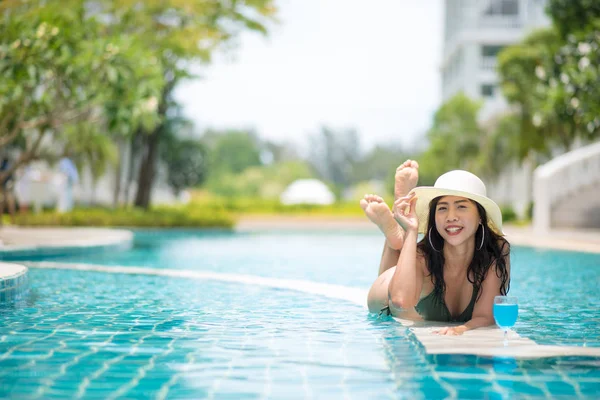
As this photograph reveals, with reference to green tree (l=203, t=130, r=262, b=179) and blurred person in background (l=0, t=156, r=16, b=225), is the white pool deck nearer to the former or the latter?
blurred person in background (l=0, t=156, r=16, b=225)

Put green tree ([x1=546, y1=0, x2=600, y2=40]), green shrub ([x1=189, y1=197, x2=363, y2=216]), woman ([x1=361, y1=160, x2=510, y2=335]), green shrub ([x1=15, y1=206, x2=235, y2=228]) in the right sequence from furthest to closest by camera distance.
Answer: green shrub ([x1=189, y1=197, x2=363, y2=216]) → green shrub ([x1=15, y1=206, x2=235, y2=228]) → green tree ([x1=546, y1=0, x2=600, y2=40]) → woman ([x1=361, y1=160, x2=510, y2=335])

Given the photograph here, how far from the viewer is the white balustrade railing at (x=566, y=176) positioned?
81.5ft

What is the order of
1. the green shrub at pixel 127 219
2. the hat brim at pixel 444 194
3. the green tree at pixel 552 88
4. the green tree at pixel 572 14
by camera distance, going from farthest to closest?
the green shrub at pixel 127 219 → the green tree at pixel 572 14 → the green tree at pixel 552 88 → the hat brim at pixel 444 194

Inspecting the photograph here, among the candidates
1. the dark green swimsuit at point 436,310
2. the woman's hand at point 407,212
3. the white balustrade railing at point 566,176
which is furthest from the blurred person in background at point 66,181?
the woman's hand at point 407,212

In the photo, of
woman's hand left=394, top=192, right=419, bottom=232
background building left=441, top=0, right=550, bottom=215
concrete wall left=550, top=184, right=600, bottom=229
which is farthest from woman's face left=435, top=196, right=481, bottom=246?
background building left=441, top=0, right=550, bottom=215

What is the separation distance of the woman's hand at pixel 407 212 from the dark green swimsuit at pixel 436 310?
948 mm

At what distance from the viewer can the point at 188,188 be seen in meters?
62.0

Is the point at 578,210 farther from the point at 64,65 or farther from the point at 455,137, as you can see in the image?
the point at 455,137

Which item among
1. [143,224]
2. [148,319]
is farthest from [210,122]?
[148,319]

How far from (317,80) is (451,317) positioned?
10015 cm

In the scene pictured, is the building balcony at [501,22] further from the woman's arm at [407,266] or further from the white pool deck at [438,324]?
the woman's arm at [407,266]

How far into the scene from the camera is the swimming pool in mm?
4672

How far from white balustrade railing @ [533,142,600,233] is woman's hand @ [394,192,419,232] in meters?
19.9

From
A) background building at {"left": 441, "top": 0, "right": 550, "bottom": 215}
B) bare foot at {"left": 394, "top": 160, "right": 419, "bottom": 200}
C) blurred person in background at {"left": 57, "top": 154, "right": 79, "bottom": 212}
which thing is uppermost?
background building at {"left": 441, "top": 0, "right": 550, "bottom": 215}
